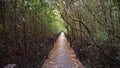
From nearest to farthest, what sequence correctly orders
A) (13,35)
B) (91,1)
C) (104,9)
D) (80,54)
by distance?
1. (13,35)
2. (104,9)
3. (91,1)
4. (80,54)

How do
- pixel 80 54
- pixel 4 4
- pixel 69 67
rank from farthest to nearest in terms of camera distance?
1. pixel 80 54
2. pixel 69 67
3. pixel 4 4

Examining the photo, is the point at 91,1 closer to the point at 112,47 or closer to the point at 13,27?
the point at 112,47

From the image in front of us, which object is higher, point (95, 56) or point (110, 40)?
point (110, 40)

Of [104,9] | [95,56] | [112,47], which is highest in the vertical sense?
[104,9]

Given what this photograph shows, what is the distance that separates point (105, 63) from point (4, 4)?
185 inches

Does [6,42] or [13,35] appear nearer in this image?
[6,42]

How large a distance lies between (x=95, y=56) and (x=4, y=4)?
5.69 meters

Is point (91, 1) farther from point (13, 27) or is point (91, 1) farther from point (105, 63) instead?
point (13, 27)

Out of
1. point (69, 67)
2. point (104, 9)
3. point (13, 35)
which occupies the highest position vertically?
point (104, 9)

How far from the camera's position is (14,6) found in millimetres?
8836

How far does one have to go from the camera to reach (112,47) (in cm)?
910

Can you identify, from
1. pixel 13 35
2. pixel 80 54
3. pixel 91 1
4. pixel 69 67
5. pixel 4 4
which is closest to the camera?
pixel 4 4

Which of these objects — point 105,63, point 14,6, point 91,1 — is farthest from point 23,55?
point 91,1

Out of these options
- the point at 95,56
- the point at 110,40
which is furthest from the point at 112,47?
the point at 95,56
